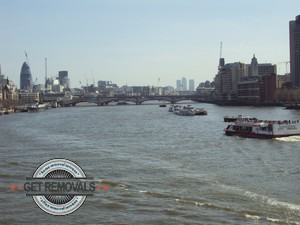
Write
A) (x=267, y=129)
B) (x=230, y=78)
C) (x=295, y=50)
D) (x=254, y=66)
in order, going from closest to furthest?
(x=267, y=129) → (x=295, y=50) → (x=230, y=78) → (x=254, y=66)

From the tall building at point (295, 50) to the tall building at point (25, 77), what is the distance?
335 feet

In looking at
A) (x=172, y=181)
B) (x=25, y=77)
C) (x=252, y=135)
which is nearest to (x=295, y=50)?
(x=252, y=135)

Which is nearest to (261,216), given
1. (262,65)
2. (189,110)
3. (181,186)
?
(181,186)

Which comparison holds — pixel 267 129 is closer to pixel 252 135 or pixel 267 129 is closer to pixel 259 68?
pixel 252 135

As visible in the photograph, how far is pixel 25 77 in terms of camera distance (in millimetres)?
189000

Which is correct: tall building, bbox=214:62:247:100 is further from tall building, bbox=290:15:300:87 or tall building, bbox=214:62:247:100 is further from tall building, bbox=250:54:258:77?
tall building, bbox=290:15:300:87

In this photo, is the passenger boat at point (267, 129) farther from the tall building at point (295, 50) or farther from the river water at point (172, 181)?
the tall building at point (295, 50)

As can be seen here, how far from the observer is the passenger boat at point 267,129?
25250 millimetres

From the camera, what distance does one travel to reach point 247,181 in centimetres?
1319

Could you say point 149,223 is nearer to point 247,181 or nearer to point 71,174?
point 71,174

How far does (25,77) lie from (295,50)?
110 metres

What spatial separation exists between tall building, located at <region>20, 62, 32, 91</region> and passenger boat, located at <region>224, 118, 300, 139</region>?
162454 mm

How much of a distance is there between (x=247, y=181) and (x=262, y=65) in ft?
393

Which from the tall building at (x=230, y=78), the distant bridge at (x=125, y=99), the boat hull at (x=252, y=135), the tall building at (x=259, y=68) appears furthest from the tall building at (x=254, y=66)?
the boat hull at (x=252, y=135)
